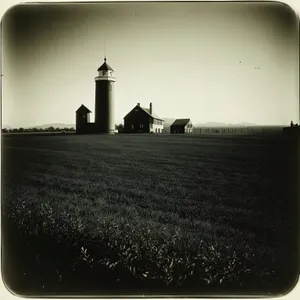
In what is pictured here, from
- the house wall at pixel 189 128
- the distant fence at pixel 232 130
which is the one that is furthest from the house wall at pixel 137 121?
the house wall at pixel 189 128

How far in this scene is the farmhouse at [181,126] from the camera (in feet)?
10.7

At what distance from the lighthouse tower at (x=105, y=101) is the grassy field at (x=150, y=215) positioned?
0.17 metres

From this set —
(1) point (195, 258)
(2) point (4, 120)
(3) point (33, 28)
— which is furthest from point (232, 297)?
(3) point (33, 28)

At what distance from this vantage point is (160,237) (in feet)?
10.1

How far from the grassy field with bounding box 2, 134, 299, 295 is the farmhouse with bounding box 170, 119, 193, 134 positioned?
0.09 meters

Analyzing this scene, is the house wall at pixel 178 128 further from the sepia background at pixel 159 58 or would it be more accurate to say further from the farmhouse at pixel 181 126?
the sepia background at pixel 159 58

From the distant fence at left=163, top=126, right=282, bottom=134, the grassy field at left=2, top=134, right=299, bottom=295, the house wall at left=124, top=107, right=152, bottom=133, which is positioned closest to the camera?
the grassy field at left=2, top=134, right=299, bottom=295

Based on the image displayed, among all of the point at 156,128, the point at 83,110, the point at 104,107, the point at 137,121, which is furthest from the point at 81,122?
the point at 156,128

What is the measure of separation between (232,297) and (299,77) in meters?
2.39

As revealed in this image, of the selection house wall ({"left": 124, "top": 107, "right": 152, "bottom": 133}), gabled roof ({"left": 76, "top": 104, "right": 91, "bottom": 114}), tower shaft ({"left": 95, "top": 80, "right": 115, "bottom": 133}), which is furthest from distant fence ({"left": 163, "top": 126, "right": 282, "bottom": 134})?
gabled roof ({"left": 76, "top": 104, "right": 91, "bottom": 114})

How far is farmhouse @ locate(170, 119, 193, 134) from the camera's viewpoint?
328 centimetres

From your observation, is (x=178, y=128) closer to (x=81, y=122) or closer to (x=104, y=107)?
(x=104, y=107)

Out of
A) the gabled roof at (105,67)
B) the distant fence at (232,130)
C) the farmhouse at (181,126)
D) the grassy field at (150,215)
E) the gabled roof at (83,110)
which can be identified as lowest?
the grassy field at (150,215)

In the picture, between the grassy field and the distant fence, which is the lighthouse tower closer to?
the grassy field
